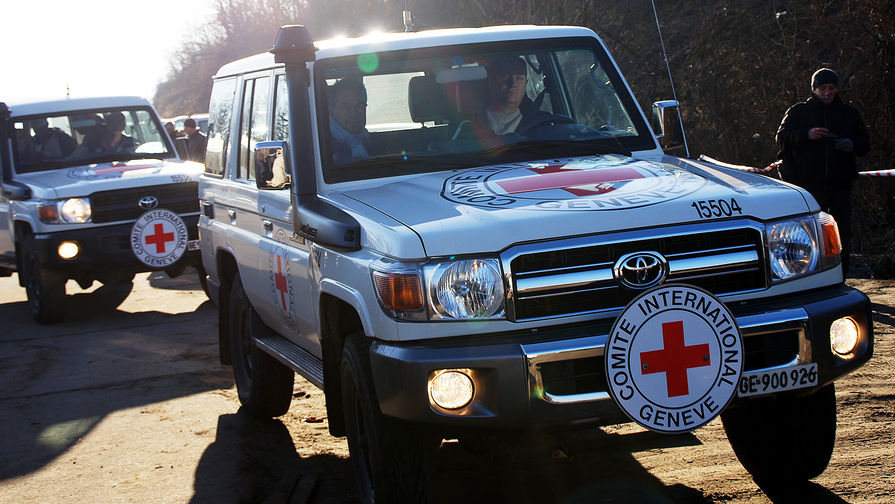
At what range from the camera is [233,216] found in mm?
6387

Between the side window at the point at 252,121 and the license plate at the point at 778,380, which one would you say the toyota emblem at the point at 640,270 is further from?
the side window at the point at 252,121

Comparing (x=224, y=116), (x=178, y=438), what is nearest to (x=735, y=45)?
(x=224, y=116)

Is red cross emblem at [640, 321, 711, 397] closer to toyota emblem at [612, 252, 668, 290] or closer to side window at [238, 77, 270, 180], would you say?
toyota emblem at [612, 252, 668, 290]

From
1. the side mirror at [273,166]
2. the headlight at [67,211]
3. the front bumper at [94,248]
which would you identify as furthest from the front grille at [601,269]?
the headlight at [67,211]

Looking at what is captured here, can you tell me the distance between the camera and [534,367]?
3.62 metres

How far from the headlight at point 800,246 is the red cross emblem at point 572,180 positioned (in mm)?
618

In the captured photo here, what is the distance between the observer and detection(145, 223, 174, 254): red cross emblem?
9988 mm

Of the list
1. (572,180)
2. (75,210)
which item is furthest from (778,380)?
(75,210)

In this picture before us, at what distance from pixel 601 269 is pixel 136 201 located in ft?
26.1

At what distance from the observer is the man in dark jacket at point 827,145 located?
30.8 ft

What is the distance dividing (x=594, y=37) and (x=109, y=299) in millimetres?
8609

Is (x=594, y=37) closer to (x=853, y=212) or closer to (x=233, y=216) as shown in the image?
(x=233, y=216)

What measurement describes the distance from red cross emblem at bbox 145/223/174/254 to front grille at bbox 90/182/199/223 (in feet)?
2.91

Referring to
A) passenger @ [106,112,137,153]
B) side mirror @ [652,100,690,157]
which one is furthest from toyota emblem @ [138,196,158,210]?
side mirror @ [652,100,690,157]
